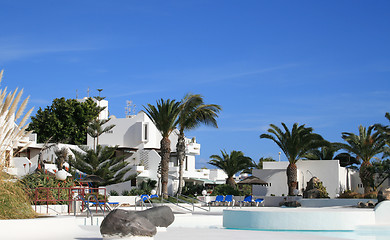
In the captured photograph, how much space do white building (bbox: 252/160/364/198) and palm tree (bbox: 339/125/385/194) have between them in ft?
5.36

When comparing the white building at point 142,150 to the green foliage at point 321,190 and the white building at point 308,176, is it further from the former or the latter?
the green foliage at point 321,190

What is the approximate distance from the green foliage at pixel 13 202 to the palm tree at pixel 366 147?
32.8m

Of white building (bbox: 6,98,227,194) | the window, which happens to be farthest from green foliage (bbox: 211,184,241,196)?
the window

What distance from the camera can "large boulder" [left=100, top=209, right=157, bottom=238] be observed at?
27.6ft

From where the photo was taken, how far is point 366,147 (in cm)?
3891

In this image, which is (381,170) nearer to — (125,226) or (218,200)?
(218,200)

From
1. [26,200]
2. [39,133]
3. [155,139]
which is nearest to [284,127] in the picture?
[155,139]

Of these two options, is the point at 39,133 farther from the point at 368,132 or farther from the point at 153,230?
the point at 153,230

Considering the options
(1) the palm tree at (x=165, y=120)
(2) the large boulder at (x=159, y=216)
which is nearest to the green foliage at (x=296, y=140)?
(1) the palm tree at (x=165, y=120)

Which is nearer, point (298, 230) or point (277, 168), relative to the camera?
point (298, 230)

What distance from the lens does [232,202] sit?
31453 mm

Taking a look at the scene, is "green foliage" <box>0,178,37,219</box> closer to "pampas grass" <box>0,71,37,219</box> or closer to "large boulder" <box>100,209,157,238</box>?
"pampas grass" <box>0,71,37,219</box>

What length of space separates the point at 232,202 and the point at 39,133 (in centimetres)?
2622

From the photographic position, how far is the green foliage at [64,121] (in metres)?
50.4
